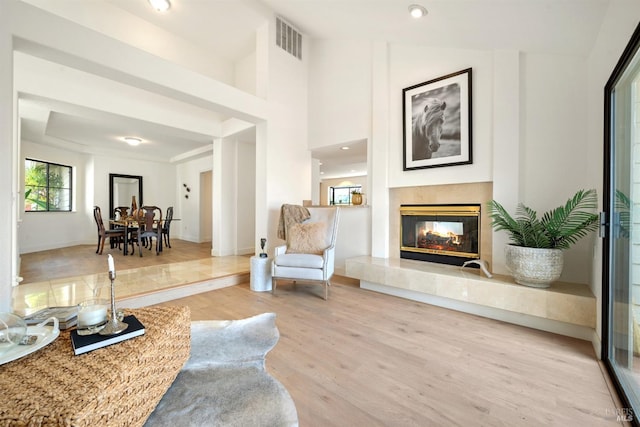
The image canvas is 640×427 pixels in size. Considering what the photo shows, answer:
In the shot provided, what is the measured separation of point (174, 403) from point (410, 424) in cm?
117

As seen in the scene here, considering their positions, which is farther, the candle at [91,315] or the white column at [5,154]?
the white column at [5,154]

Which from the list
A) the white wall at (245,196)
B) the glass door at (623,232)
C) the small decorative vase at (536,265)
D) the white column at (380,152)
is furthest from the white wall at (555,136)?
the white wall at (245,196)

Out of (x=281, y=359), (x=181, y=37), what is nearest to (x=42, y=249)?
(x=181, y=37)

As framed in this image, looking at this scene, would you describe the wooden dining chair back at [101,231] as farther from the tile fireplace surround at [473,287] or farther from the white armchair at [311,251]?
the tile fireplace surround at [473,287]

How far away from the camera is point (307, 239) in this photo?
11.5 ft

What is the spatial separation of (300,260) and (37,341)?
7.42 feet

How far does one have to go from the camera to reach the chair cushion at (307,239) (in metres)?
3.45

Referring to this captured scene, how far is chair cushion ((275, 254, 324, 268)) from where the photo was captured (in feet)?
10.3

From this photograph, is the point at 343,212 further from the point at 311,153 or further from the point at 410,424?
the point at 410,424

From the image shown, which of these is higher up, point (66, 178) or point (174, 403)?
point (66, 178)

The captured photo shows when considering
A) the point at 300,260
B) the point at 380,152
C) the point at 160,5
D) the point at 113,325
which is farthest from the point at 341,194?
the point at 113,325

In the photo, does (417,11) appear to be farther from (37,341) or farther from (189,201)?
(189,201)

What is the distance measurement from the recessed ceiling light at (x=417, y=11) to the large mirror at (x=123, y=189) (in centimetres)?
779

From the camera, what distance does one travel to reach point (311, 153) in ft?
15.9
